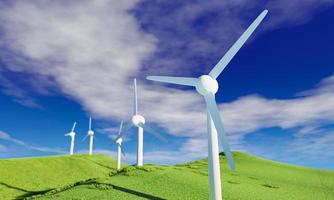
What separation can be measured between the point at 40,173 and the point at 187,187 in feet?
186

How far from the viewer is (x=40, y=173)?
9238cm

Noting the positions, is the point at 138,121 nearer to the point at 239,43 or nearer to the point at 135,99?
the point at 135,99

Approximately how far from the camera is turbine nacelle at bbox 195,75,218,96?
123 feet

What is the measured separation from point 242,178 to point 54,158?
6917cm

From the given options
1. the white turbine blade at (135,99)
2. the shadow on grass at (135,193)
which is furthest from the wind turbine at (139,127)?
the shadow on grass at (135,193)

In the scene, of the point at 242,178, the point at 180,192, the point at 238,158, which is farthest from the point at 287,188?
the point at 238,158

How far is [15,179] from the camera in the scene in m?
83.1

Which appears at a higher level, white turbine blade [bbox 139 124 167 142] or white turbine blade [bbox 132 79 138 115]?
white turbine blade [bbox 132 79 138 115]

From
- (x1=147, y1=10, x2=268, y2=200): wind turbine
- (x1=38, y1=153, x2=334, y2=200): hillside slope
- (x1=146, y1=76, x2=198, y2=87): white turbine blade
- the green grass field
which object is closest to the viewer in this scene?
(x1=147, y1=10, x2=268, y2=200): wind turbine

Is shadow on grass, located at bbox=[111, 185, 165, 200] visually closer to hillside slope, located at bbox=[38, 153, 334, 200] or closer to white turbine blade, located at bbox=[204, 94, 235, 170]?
hillside slope, located at bbox=[38, 153, 334, 200]

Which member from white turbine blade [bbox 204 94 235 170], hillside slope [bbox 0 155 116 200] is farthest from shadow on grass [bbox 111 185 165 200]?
hillside slope [bbox 0 155 116 200]

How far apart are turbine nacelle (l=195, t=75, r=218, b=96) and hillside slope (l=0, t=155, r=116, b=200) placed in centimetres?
4930

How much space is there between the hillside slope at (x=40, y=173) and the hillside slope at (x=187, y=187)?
2648 centimetres

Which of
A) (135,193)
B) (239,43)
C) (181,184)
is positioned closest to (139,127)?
(181,184)
